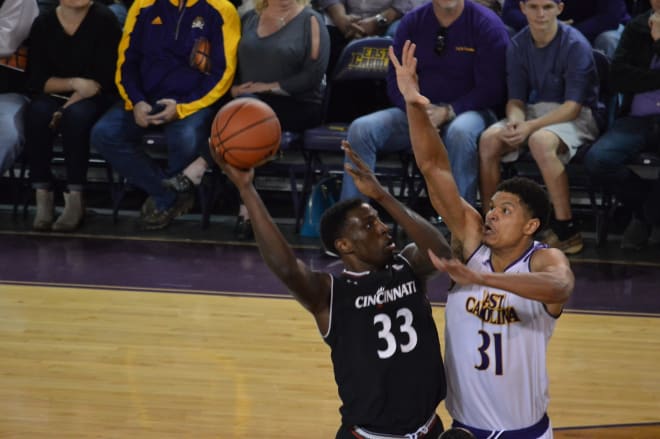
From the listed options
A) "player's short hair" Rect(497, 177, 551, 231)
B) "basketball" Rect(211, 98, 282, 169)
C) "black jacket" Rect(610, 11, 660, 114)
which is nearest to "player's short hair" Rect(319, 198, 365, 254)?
"basketball" Rect(211, 98, 282, 169)

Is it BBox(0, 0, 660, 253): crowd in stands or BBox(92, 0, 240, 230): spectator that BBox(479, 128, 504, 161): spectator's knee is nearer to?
BBox(0, 0, 660, 253): crowd in stands

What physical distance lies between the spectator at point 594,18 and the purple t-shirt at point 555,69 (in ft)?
2.03

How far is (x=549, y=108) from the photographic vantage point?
316 inches

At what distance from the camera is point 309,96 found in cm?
864

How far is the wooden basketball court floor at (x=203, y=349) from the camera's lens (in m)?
4.99

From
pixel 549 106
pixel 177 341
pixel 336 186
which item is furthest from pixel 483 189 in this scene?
pixel 177 341

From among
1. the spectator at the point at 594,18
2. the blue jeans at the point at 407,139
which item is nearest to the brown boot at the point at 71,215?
the blue jeans at the point at 407,139

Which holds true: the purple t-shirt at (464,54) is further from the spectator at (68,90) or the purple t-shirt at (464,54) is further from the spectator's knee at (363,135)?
the spectator at (68,90)

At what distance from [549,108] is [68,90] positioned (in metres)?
3.75

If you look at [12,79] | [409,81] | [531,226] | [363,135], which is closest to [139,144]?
[12,79]

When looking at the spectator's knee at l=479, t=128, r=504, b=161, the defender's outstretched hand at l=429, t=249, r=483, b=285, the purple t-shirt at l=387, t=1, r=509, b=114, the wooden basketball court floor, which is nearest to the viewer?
the defender's outstretched hand at l=429, t=249, r=483, b=285

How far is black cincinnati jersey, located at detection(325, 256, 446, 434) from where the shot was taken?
3.95 m

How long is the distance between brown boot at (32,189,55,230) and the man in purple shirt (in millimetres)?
2412

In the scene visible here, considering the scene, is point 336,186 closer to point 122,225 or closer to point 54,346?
point 122,225
